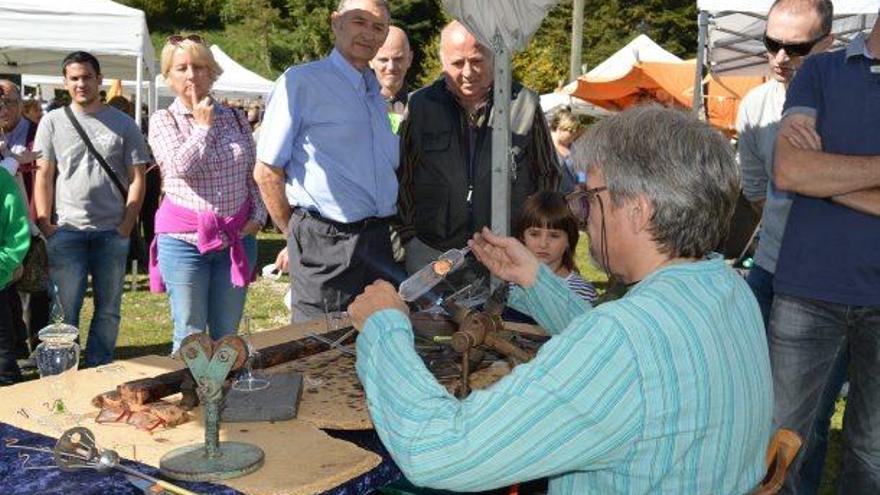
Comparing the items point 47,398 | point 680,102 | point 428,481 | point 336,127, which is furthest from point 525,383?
point 680,102

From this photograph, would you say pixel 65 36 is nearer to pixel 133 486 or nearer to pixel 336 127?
pixel 336 127

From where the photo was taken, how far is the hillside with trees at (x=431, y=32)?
3475cm

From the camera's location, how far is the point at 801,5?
3674 mm

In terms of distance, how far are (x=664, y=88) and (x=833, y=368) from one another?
13465mm

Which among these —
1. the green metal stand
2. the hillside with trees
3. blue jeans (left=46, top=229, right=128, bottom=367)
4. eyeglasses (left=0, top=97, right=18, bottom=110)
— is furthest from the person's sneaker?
the hillside with trees

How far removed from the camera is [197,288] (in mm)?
4457

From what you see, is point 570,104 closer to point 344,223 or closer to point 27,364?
point 27,364

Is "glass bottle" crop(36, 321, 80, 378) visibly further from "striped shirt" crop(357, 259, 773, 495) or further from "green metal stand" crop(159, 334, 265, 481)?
"striped shirt" crop(357, 259, 773, 495)

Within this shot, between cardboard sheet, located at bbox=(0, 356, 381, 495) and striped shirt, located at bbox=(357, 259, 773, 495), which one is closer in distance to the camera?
striped shirt, located at bbox=(357, 259, 773, 495)

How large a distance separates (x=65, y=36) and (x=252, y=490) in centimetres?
716

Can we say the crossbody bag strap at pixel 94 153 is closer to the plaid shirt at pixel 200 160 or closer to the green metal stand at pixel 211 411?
the plaid shirt at pixel 200 160

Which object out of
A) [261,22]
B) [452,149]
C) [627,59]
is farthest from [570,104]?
[261,22]

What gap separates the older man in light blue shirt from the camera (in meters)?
3.67

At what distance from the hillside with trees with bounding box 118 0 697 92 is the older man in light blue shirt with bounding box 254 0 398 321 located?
82.7ft
